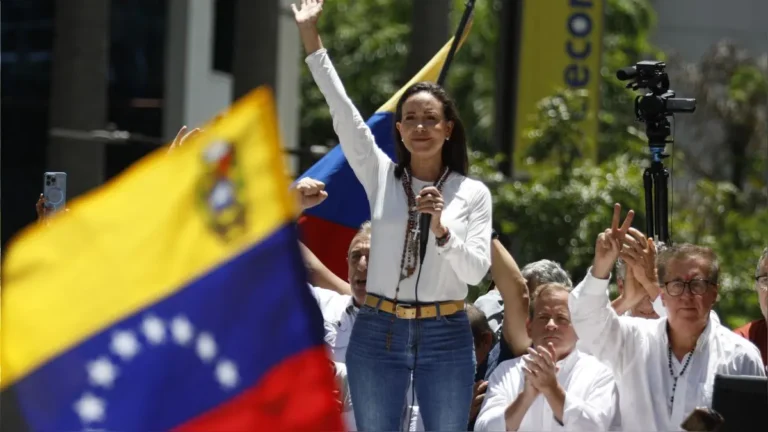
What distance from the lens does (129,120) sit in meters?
21.1

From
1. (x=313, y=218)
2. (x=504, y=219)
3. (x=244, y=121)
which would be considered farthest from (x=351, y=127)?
(x=504, y=219)

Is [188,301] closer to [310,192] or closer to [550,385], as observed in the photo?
[310,192]

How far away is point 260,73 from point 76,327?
1418 cm

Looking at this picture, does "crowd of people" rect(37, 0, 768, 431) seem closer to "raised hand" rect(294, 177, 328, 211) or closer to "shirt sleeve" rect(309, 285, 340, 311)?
"raised hand" rect(294, 177, 328, 211)

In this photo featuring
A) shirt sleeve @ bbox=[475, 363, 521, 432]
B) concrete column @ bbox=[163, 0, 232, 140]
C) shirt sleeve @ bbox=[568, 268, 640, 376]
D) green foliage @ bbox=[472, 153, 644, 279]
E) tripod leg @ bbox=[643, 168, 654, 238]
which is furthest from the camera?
concrete column @ bbox=[163, 0, 232, 140]

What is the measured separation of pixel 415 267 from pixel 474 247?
0.21 metres

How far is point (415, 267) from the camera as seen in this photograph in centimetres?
523

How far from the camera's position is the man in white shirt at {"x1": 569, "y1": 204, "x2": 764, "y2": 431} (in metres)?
5.39

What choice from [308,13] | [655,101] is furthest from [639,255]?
[308,13]

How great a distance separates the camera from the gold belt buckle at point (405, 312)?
5.19 m

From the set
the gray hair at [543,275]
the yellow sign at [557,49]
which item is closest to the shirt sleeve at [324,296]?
the gray hair at [543,275]

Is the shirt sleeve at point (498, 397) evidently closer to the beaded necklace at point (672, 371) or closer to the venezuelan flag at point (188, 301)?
the beaded necklace at point (672, 371)

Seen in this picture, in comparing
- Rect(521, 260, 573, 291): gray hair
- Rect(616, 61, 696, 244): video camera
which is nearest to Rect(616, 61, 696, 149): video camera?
Rect(616, 61, 696, 244): video camera

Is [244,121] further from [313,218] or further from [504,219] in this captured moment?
[504,219]
